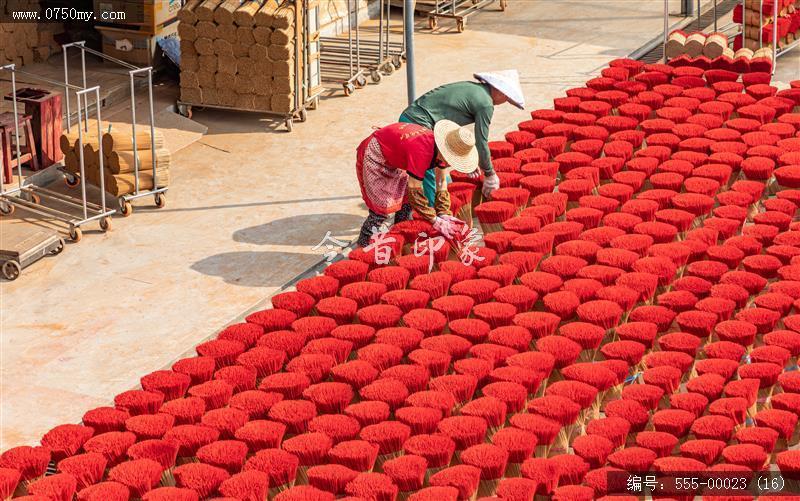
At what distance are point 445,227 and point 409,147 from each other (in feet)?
2.39

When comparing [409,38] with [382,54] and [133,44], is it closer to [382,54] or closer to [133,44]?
[382,54]

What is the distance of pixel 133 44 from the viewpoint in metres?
17.8

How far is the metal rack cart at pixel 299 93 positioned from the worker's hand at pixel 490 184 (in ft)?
15.9

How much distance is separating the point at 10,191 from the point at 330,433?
22.4 feet

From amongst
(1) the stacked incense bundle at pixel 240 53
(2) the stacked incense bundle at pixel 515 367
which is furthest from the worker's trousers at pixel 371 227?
(1) the stacked incense bundle at pixel 240 53

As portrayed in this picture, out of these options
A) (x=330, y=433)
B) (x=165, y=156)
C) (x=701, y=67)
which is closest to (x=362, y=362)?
(x=330, y=433)

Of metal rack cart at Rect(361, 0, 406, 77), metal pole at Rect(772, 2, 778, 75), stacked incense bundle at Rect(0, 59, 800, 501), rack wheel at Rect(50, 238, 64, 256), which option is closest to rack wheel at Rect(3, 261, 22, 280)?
rack wheel at Rect(50, 238, 64, 256)

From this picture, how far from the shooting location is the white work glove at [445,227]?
11.2m

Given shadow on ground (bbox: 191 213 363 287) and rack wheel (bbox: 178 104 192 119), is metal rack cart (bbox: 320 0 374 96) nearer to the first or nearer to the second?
rack wheel (bbox: 178 104 192 119)

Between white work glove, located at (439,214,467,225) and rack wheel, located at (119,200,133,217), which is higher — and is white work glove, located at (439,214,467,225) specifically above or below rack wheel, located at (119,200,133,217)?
above

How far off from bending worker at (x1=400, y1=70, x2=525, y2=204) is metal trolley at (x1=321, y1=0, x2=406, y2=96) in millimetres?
5358

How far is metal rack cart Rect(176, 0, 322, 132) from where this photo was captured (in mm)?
16266

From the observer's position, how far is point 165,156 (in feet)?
47.9

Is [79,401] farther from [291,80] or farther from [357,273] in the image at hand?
[291,80]
